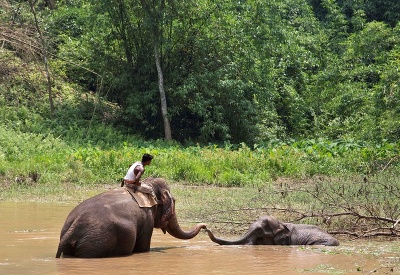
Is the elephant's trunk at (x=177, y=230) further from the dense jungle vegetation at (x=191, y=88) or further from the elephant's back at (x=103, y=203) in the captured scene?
the dense jungle vegetation at (x=191, y=88)

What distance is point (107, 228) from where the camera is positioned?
34.2 feet

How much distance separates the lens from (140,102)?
92.9 feet

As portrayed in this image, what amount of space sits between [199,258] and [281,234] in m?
1.92

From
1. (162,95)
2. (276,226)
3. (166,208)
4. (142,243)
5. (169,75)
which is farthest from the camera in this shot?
(169,75)

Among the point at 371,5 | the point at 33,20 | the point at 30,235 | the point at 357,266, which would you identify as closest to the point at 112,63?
the point at 33,20

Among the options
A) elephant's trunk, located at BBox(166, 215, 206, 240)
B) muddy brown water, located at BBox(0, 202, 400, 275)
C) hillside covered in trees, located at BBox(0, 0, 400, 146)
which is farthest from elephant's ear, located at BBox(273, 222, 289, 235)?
hillside covered in trees, located at BBox(0, 0, 400, 146)

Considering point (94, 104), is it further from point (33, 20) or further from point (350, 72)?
point (350, 72)

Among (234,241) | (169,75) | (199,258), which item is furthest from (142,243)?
(169,75)

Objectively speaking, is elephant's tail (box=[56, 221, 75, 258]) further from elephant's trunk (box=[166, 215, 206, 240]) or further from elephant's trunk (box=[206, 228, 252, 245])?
elephant's trunk (box=[206, 228, 252, 245])

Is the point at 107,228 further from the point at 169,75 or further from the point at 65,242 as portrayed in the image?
the point at 169,75

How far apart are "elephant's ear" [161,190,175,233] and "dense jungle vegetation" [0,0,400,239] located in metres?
9.15

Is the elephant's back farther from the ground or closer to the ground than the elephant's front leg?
farther from the ground

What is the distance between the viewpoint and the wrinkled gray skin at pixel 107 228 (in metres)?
10.4

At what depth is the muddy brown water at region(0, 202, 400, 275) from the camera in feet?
32.3
